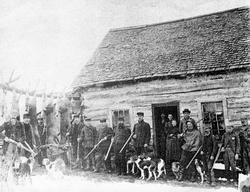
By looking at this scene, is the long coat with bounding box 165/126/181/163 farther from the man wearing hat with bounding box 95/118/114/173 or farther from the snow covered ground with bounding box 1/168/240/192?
the man wearing hat with bounding box 95/118/114/173

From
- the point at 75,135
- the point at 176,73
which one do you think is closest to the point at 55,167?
the point at 75,135

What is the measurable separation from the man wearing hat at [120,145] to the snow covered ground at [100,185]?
0.19 meters

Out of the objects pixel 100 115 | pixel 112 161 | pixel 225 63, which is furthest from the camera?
pixel 100 115

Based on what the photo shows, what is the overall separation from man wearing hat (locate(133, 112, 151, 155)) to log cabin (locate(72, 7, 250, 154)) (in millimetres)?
571

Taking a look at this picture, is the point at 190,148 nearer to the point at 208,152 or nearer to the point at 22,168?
the point at 208,152

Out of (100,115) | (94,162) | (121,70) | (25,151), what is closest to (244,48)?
Result: (121,70)

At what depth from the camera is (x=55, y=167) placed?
6012mm

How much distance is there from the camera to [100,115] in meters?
6.79

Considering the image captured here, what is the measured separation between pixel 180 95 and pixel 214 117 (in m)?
0.81

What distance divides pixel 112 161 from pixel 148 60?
2122 mm

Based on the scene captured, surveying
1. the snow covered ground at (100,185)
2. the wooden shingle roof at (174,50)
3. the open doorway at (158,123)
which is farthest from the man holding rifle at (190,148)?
the wooden shingle roof at (174,50)

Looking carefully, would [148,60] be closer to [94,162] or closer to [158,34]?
[158,34]

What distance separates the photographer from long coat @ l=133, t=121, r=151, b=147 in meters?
5.92

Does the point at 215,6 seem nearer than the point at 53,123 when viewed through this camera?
Yes
